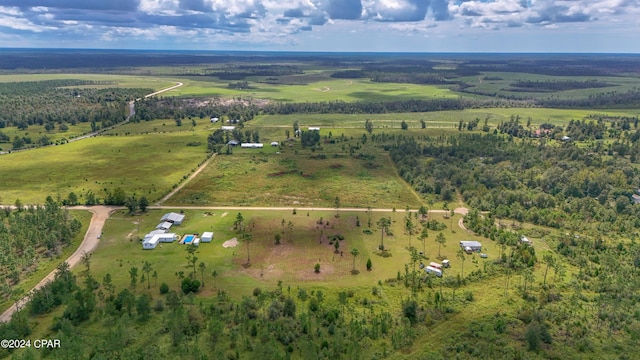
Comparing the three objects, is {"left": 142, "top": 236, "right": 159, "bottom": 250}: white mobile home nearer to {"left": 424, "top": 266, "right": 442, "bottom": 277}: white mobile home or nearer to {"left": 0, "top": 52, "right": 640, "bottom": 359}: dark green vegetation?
{"left": 0, "top": 52, "right": 640, "bottom": 359}: dark green vegetation

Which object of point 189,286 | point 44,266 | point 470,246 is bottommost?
point 470,246

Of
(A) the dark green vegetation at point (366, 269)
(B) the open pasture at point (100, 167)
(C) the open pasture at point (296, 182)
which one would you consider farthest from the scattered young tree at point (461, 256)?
(B) the open pasture at point (100, 167)

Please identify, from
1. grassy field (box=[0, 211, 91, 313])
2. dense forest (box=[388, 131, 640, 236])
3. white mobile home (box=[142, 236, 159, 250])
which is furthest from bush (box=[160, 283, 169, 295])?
dense forest (box=[388, 131, 640, 236])

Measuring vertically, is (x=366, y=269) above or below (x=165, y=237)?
below

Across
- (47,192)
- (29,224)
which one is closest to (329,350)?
(29,224)

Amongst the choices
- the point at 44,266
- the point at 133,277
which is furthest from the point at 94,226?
the point at 133,277

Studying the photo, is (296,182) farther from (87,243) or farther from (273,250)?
(87,243)
